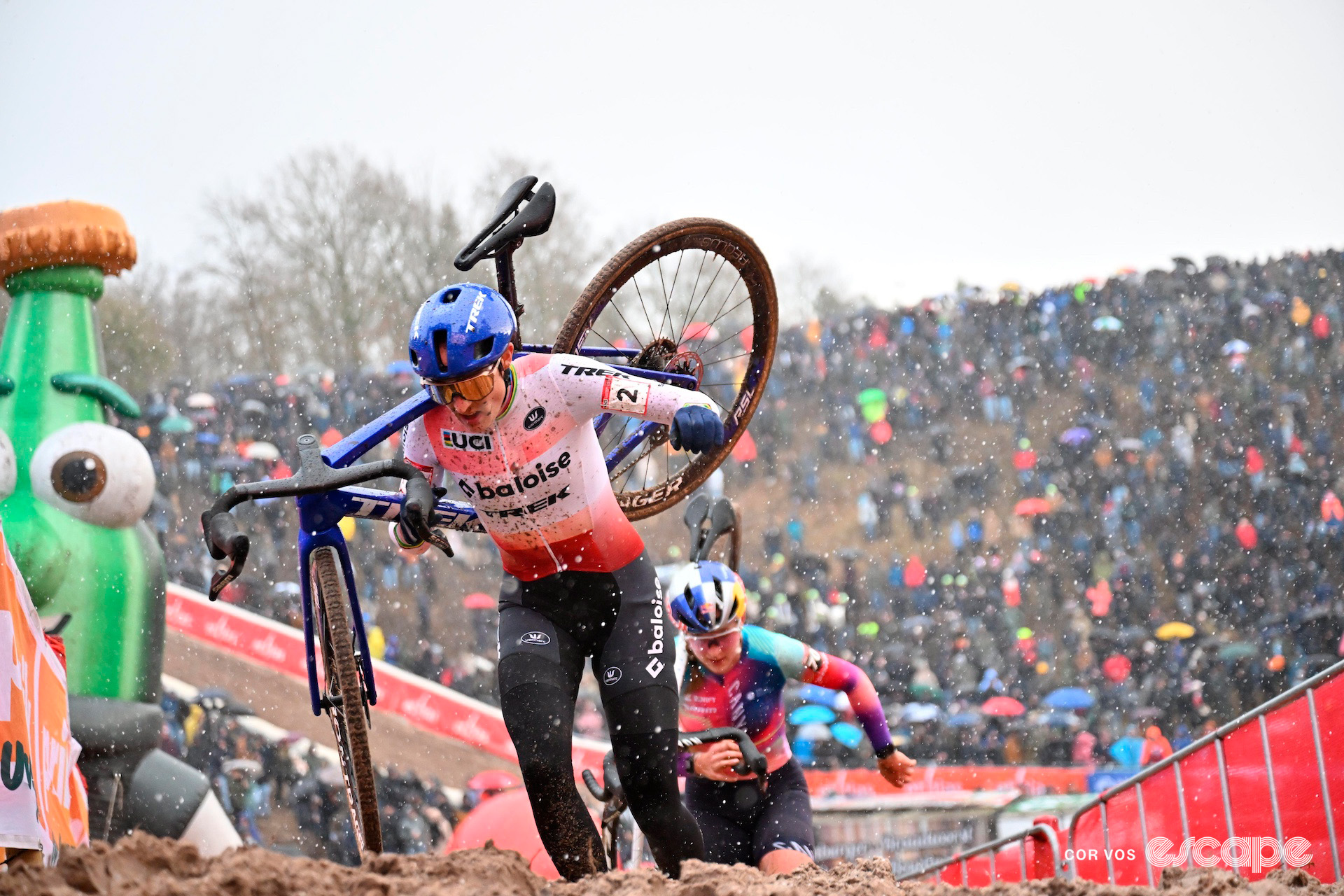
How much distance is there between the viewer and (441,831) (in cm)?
1094

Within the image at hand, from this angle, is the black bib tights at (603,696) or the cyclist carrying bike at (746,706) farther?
the cyclist carrying bike at (746,706)

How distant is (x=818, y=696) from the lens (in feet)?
41.4

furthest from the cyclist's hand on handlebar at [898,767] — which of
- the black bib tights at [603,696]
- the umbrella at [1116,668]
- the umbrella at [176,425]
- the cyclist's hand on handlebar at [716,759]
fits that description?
the umbrella at [176,425]

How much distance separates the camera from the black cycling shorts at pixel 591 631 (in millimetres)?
4277

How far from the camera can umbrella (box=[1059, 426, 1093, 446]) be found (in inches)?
595

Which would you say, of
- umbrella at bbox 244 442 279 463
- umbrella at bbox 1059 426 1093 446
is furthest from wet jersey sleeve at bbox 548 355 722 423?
umbrella at bbox 1059 426 1093 446

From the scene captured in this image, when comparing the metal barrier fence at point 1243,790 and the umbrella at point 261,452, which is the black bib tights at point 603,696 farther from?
the umbrella at point 261,452

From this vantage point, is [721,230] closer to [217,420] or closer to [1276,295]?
[217,420]

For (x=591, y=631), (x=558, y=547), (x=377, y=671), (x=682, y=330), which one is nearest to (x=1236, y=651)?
(x=377, y=671)

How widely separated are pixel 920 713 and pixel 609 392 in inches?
351

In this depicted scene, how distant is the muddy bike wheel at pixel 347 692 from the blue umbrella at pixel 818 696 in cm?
860

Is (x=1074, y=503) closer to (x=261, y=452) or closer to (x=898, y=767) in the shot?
(x=898, y=767)

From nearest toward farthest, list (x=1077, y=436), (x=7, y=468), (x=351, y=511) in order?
(x=351, y=511)
(x=7, y=468)
(x=1077, y=436)

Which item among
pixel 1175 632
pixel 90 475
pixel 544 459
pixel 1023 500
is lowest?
pixel 544 459
